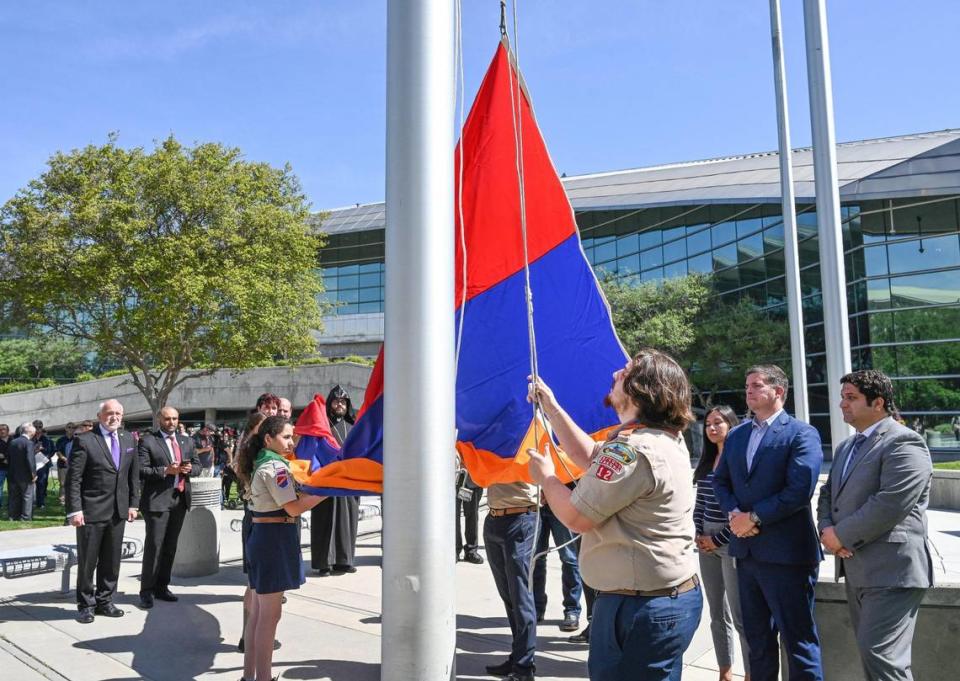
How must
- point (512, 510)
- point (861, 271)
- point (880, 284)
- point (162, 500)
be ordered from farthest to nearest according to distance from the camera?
point (861, 271) → point (880, 284) → point (162, 500) → point (512, 510)

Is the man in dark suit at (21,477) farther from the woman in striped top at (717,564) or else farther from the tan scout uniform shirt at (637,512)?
the tan scout uniform shirt at (637,512)

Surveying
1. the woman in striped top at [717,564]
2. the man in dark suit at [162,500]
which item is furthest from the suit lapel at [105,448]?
the woman in striped top at [717,564]

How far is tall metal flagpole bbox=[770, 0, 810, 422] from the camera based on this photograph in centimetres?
1139

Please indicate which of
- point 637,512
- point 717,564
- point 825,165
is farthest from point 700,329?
point 637,512

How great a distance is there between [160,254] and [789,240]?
13.1 meters

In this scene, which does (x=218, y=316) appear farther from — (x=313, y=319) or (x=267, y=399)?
(x=267, y=399)

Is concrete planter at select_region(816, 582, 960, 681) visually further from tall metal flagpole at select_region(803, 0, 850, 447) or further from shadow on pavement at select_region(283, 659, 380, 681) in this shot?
tall metal flagpole at select_region(803, 0, 850, 447)

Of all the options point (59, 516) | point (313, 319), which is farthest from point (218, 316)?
point (59, 516)

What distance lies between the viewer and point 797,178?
2605 cm

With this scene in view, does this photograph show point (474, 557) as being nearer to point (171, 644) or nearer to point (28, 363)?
point (171, 644)

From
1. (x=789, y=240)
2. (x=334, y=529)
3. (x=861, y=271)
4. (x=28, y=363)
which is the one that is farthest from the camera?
(x=28, y=363)

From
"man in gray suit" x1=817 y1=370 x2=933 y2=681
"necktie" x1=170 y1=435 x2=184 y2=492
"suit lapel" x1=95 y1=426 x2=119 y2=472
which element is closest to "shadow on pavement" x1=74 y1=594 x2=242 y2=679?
"necktie" x1=170 y1=435 x2=184 y2=492

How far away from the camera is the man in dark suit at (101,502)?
6543mm

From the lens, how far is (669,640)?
9.09ft
